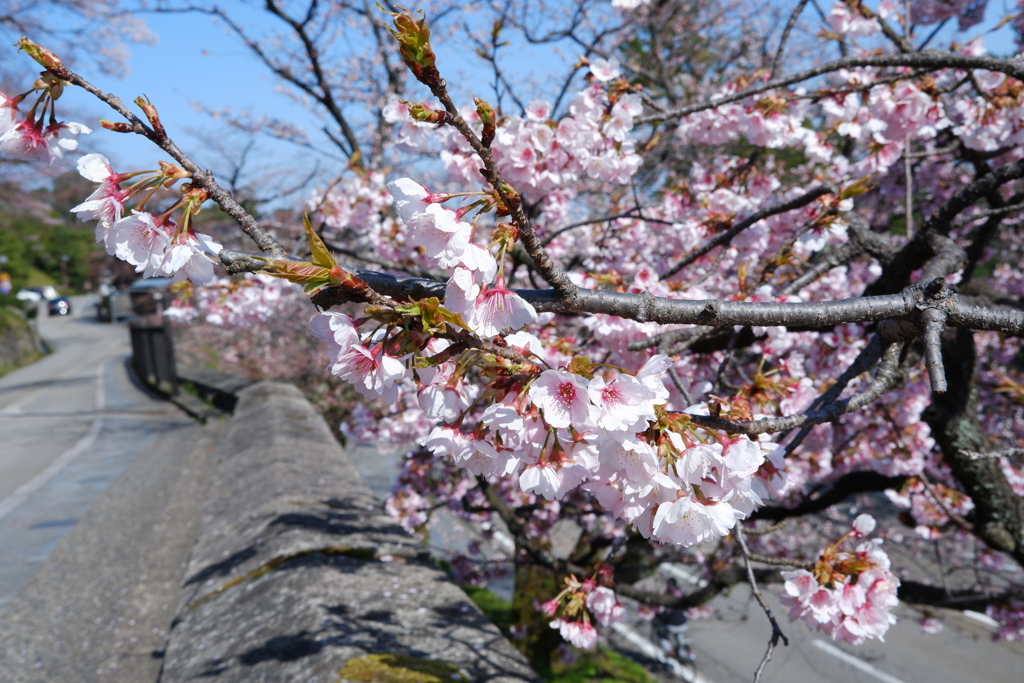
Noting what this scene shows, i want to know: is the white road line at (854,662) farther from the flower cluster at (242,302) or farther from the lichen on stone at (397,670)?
the flower cluster at (242,302)

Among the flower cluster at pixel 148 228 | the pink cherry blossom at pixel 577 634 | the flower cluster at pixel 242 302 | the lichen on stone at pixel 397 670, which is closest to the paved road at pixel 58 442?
the flower cluster at pixel 242 302

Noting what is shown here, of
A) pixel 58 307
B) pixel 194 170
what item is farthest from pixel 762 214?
pixel 58 307

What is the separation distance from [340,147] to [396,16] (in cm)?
693

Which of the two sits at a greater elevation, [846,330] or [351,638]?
[846,330]

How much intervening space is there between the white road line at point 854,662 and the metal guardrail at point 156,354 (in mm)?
12185

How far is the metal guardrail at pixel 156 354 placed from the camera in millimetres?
12250

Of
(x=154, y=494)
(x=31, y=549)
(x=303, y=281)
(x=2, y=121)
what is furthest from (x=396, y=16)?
(x=154, y=494)

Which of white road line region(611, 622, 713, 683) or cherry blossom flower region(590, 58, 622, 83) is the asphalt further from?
white road line region(611, 622, 713, 683)

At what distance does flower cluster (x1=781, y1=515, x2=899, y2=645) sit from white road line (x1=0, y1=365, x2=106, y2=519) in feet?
A: 21.1

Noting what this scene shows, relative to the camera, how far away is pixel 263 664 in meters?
1.64

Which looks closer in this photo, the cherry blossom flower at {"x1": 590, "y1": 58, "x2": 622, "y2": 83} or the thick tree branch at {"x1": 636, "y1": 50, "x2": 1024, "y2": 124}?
the thick tree branch at {"x1": 636, "y1": 50, "x2": 1024, "y2": 124}

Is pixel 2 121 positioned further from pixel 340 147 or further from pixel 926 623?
pixel 926 623

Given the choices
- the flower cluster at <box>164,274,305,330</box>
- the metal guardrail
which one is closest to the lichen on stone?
the flower cluster at <box>164,274,305,330</box>

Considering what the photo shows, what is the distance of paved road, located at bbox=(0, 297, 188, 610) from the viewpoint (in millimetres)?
4727
